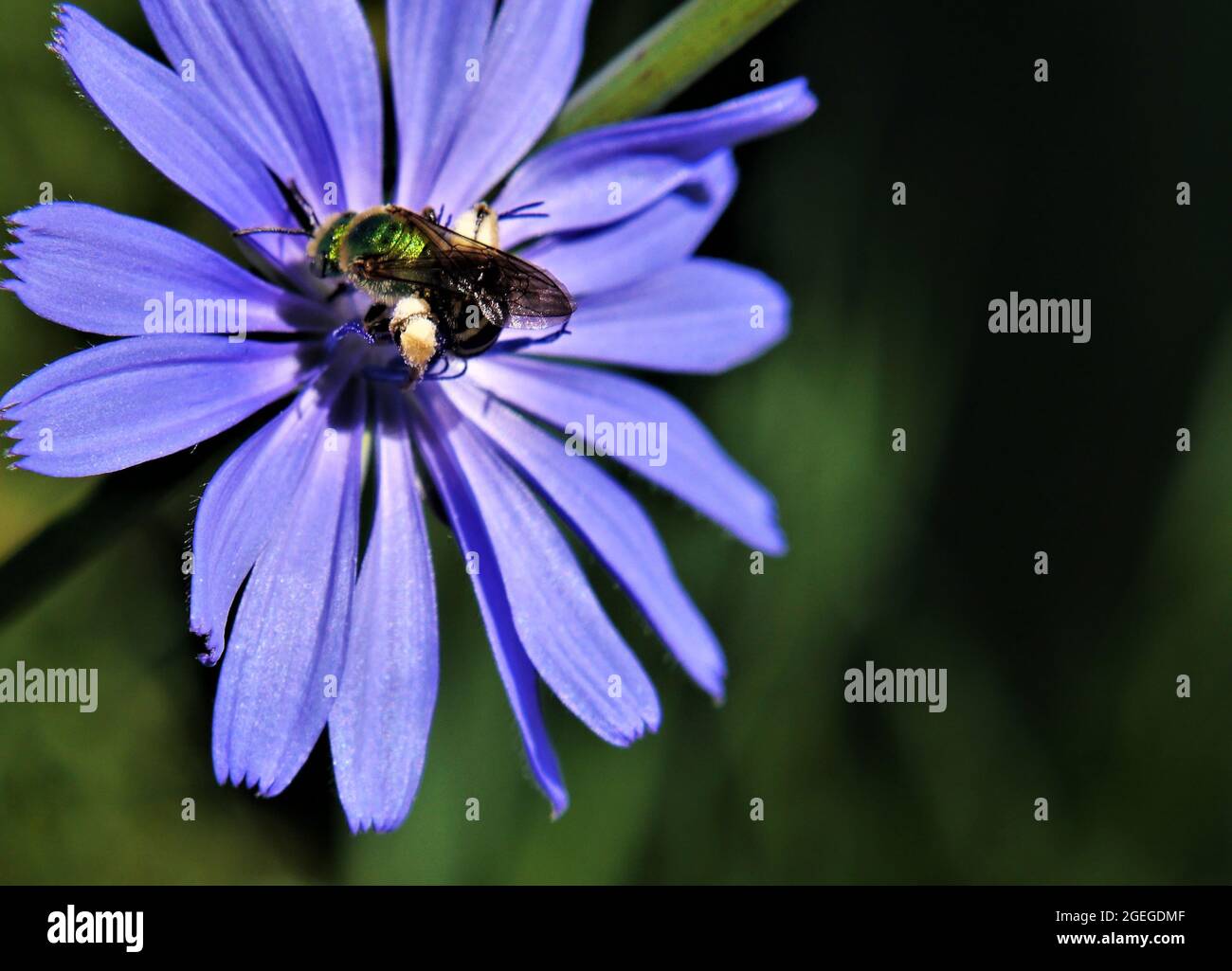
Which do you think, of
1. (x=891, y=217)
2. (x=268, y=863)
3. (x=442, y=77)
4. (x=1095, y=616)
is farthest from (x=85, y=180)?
(x=1095, y=616)

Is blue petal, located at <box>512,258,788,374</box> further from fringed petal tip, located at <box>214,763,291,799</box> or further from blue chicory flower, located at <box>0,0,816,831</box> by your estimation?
fringed petal tip, located at <box>214,763,291,799</box>

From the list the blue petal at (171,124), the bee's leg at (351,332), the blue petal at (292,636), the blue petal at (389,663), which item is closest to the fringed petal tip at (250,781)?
the blue petal at (292,636)

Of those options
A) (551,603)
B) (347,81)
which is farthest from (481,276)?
(551,603)

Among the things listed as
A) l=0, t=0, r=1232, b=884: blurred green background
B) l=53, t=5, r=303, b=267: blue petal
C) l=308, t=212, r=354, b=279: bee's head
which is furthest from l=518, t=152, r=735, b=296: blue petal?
l=0, t=0, r=1232, b=884: blurred green background

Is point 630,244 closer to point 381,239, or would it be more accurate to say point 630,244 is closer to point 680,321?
point 680,321
